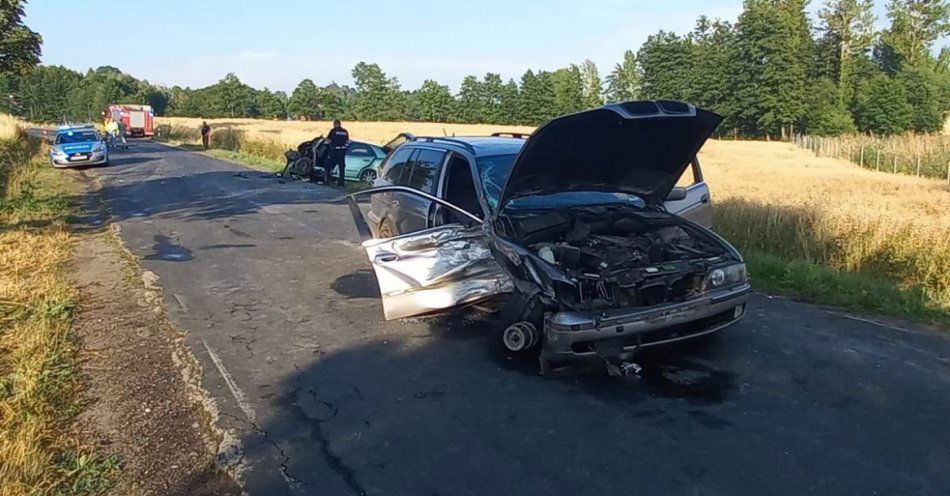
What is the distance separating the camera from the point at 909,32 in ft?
251

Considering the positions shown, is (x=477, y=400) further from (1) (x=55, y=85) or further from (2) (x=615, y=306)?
(1) (x=55, y=85)

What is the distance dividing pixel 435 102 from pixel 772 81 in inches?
1744

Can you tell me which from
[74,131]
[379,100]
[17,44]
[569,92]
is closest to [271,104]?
[379,100]

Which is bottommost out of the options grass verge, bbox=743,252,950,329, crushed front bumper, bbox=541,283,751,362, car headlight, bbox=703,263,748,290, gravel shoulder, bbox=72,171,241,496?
gravel shoulder, bbox=72,171,241,496

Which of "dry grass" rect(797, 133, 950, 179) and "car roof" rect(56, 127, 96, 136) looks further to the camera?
"dry grass" rect(797, 133, 950, 179)

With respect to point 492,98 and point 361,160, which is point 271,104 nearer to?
point 492,98

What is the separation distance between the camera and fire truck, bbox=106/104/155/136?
195ft

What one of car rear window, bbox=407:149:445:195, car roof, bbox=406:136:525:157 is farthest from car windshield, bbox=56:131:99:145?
car roof, bbox=406:136:525:157

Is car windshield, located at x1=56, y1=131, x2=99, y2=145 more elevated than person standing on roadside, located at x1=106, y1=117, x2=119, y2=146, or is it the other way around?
person standing on roadside, located at x1=106, y1=117, x2=119, y2=146

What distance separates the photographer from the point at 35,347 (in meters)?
5.84

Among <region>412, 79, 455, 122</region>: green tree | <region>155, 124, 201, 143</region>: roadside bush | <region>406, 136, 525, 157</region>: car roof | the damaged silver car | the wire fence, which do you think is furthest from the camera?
<region>412, 79, 455, 122</region>: green tree

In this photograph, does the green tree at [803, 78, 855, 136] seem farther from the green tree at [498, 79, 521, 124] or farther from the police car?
the police car

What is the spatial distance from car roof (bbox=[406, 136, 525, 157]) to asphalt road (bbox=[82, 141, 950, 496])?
1760 millimetres

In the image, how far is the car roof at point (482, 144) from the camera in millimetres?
7242
